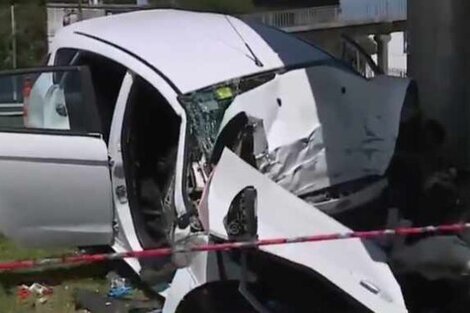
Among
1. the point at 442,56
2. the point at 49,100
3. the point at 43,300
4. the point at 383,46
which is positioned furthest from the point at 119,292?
the point at 383,46

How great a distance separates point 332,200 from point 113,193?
1727 mm

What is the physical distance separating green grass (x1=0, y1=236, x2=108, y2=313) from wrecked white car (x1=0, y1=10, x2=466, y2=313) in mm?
453

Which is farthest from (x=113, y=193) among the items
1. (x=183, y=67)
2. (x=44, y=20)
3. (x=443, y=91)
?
(x=44, y=20)

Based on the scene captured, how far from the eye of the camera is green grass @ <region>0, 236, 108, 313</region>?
7.55 m

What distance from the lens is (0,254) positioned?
29.3 feet

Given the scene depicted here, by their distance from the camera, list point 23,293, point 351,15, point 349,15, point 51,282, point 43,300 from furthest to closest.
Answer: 1. point 349,15
2. point 351,15
3. point 51,282
4. point 23,293
5. point 43,300

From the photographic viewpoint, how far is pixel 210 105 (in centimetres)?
666

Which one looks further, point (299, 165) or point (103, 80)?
point (103, 80)

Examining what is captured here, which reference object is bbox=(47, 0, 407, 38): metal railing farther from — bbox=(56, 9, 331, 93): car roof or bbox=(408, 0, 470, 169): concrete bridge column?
bbox=(56, 9, 331, 93): car roof

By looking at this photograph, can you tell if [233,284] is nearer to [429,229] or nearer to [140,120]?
[429,229]

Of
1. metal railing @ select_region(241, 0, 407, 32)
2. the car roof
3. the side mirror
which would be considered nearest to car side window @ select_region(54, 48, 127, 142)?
the car roof

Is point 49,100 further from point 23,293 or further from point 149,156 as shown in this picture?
point 23,293

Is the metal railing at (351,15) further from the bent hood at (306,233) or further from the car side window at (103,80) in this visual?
the bent hood at (306,233)

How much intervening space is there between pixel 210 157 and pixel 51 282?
2320mm
